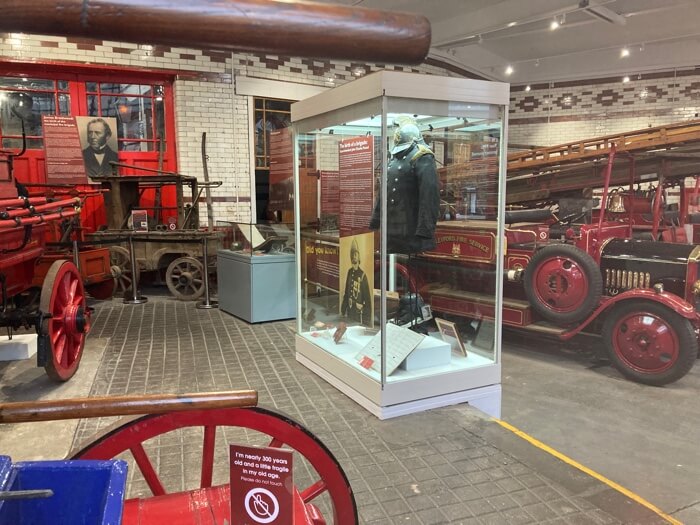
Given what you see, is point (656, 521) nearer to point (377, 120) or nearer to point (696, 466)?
point (696, 466)

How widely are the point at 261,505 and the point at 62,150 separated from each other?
7456mm

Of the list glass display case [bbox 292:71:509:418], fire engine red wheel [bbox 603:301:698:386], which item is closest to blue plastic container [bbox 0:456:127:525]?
glass display case [bbox 292:71:509:418]

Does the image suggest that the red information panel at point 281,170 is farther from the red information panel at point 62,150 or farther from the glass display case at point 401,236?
the red information panel at point 62,150

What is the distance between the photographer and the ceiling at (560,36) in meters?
8.28

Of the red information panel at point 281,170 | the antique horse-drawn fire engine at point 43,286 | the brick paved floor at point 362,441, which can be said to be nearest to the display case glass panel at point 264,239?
the red information panel at point 281,170

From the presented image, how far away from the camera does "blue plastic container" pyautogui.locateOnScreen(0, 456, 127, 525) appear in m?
0.99

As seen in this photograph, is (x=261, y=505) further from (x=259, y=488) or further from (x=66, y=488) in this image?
(x=66, y=488)

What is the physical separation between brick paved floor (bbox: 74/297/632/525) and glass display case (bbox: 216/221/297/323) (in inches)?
24.9

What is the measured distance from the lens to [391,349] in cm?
354

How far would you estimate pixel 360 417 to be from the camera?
11.0 ft

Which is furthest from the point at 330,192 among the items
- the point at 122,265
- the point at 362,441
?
the point at 122,265

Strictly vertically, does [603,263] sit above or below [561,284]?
above

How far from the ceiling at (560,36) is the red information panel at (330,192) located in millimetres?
3892

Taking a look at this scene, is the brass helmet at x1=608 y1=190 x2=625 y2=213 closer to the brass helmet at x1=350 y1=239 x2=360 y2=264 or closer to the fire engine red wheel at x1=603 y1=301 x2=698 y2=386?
the fire engine red wheel at x1=603 y1=301 x2=698 y2=386
